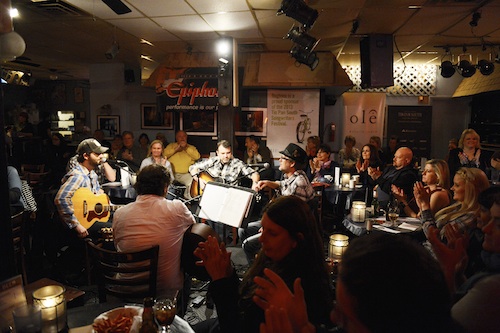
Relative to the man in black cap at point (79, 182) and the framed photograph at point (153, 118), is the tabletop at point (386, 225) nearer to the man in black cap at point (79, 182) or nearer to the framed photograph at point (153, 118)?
the man in black cap at point (79, 182)

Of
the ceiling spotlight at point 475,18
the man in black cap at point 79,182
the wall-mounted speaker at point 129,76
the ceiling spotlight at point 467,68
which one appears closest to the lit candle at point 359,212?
the man in black cap at point 79,182

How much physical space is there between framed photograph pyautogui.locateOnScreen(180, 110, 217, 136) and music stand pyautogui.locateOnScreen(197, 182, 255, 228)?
4.30 m

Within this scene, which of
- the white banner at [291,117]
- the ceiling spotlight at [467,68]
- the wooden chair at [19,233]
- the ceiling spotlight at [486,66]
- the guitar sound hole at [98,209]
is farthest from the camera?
the white banner at [291,117]

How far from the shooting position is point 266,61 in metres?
7.24

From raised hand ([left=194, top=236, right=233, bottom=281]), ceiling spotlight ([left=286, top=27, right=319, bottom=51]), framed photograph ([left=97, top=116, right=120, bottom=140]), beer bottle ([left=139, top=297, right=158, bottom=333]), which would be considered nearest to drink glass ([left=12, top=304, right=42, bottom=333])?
beer bottle ([left=139, top=297, right=158, bottom=333])

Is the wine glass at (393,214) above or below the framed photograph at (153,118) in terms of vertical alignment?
below

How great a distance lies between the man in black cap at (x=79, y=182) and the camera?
3502mm

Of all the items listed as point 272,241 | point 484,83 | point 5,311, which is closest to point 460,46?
point 484,83

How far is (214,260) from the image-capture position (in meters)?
1.74

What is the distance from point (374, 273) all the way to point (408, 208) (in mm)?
3586

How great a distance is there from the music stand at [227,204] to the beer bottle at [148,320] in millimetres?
1901

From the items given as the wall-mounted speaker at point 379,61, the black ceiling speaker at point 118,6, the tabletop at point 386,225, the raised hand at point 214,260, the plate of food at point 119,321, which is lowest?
the tabletop at point 386,225

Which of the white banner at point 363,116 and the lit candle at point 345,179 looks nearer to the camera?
the lit candle at point 345,179

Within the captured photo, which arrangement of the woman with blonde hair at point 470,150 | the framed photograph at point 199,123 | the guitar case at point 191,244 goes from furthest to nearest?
the framed photograph at point 199,123, the woman with blonde hair at point 470,150, the guitar case at point 191,244
